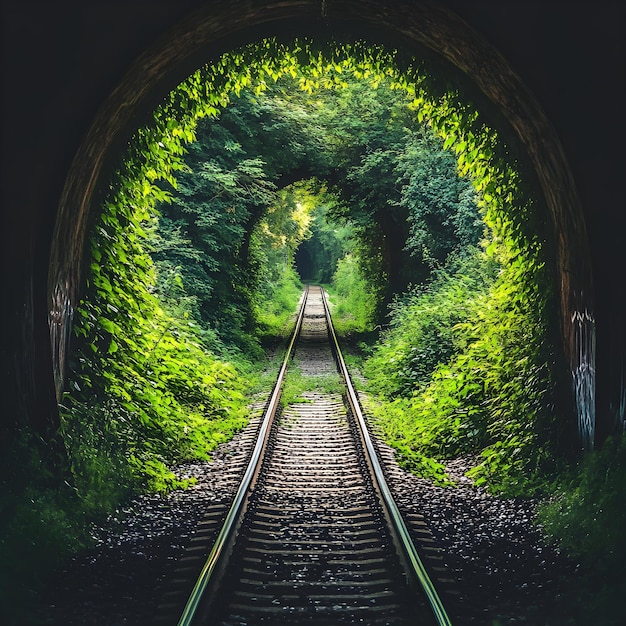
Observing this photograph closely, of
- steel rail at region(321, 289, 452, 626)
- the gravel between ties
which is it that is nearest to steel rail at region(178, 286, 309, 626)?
the gravel between ties

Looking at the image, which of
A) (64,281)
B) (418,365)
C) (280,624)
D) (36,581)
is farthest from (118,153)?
(418,365)

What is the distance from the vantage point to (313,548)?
5621 millimetres

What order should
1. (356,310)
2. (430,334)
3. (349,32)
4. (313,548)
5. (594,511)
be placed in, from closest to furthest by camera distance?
(594,511)
(313,548)
(349,32)
(430,334)
(356,310)

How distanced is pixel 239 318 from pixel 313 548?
13714 mm

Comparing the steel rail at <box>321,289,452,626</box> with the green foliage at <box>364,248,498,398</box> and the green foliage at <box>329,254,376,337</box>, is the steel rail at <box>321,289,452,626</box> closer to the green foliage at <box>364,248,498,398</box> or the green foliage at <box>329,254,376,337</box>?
the green foliage at <box>364,248,498,398</box>

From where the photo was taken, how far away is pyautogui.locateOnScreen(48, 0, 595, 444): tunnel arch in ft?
19.8

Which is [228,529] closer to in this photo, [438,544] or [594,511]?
[438,544]

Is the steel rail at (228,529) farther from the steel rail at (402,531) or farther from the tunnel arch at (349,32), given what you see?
the tunnel arch at (349,32)

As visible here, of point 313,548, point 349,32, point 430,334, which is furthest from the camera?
point 430,334

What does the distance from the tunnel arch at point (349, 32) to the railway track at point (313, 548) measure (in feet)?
7.08

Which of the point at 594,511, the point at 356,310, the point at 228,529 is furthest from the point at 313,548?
the point at 356,310

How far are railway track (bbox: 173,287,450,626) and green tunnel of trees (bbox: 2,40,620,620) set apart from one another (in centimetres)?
93

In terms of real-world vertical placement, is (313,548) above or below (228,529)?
below

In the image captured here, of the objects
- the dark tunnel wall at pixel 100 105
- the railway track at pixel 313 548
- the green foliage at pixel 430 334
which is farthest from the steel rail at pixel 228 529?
the green foliage at pixel 430 334
